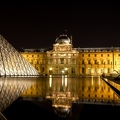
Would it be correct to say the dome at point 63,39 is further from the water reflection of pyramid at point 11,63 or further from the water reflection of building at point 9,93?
Result: the water reflection of building at point 9,93

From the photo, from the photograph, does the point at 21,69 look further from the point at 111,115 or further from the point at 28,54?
the point at 28,54

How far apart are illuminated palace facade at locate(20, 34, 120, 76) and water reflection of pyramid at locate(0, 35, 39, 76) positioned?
36.1 metres

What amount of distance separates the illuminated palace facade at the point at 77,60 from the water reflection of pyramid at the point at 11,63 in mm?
36125

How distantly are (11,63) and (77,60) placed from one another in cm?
4214

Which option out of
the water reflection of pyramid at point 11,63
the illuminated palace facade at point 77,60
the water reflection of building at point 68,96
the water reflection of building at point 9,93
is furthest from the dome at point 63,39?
the water reflection of building at point 68,96

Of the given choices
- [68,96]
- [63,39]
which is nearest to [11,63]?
[68,96]

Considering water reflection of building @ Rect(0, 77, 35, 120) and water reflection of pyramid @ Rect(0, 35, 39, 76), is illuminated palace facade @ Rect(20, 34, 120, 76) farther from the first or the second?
water reflection of building @ Rect(0, 77, 35, 120)

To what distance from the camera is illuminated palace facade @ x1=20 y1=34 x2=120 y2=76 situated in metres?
71.4

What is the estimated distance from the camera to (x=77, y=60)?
2835 inches

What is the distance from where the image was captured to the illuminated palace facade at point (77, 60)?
71438 millimetres

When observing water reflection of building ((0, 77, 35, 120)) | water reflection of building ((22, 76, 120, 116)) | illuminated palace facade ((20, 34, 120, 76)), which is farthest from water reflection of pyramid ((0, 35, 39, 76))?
illuminated palace facade ((20, 34, 120, 76))

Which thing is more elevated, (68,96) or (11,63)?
(11,63)

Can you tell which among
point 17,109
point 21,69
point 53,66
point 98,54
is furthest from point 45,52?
point 17,109

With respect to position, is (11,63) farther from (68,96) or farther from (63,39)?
(63,39)
